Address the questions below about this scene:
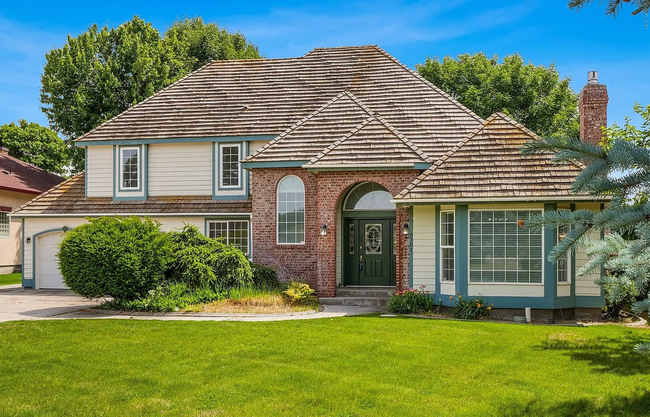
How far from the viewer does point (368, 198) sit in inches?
740

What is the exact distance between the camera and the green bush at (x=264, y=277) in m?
17.7

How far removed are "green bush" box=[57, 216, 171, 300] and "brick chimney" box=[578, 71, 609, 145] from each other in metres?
11.8

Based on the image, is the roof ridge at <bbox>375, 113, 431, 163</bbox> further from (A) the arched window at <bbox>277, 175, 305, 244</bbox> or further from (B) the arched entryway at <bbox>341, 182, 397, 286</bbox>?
(A) the arched window at <bbox>277, 175, 305, 244</bbox>

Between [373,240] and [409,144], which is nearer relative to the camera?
[409,144]

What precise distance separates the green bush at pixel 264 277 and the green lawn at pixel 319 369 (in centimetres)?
466

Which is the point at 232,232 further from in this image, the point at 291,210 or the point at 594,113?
the point at 594,113

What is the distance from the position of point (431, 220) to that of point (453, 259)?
1.24 metres

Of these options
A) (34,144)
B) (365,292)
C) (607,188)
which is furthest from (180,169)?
(34,144)

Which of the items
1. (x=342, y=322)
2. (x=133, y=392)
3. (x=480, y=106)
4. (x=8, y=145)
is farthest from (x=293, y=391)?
(x=8, y=145)

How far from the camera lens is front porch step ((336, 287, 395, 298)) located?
17.8m

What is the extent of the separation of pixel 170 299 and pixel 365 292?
18.3 feet

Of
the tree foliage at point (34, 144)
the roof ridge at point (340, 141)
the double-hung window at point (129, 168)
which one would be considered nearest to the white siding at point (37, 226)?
the double-hung window at point (129, 168)

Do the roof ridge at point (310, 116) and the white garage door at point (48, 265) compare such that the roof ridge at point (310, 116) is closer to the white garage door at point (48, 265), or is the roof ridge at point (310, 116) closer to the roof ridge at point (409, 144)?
the roof ridge at point (409, 144)

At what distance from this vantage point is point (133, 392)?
26.7 ft
